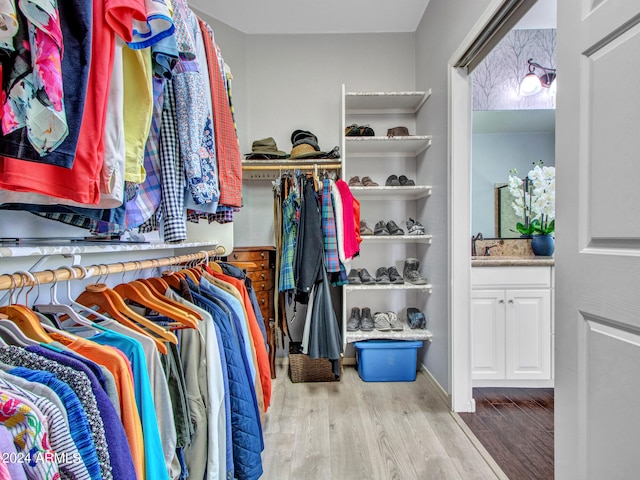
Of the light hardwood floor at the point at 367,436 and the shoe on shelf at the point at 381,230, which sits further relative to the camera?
the shoe on shelf at the point at 381,230

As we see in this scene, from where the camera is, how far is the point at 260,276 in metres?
2.38

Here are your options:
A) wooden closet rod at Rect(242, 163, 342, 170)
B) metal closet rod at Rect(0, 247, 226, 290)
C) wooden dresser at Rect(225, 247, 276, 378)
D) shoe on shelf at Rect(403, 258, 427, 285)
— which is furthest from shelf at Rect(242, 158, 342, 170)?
metal closet rod at Rect(0, 247, 226, 290)

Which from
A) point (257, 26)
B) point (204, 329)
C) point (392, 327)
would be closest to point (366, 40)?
point (257, 26)

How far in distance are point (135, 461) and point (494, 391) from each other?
7.49ft

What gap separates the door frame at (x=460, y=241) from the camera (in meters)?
1.94

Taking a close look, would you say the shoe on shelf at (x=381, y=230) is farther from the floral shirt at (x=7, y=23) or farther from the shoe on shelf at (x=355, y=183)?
the floral shirt at (x=7, y=23)

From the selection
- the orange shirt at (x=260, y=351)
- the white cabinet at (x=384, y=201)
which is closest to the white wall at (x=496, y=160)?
the white cabinet at (x=384, y=201)

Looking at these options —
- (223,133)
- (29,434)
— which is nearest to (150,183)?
(223,133)

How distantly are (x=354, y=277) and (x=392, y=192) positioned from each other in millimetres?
773

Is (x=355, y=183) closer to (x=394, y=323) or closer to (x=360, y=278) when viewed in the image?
(x=360, y=278)

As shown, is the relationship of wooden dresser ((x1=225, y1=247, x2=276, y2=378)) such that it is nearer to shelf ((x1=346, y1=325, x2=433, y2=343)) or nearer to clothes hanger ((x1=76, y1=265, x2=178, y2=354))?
shelf ((x1=346, y1=325, x2=433, y2=343))

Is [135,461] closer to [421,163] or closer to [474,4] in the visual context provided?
[474,4]

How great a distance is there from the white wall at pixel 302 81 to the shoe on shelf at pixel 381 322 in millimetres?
1122

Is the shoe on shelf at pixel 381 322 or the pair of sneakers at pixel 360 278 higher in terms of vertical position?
the pair of sneakers at pixel 360 278
